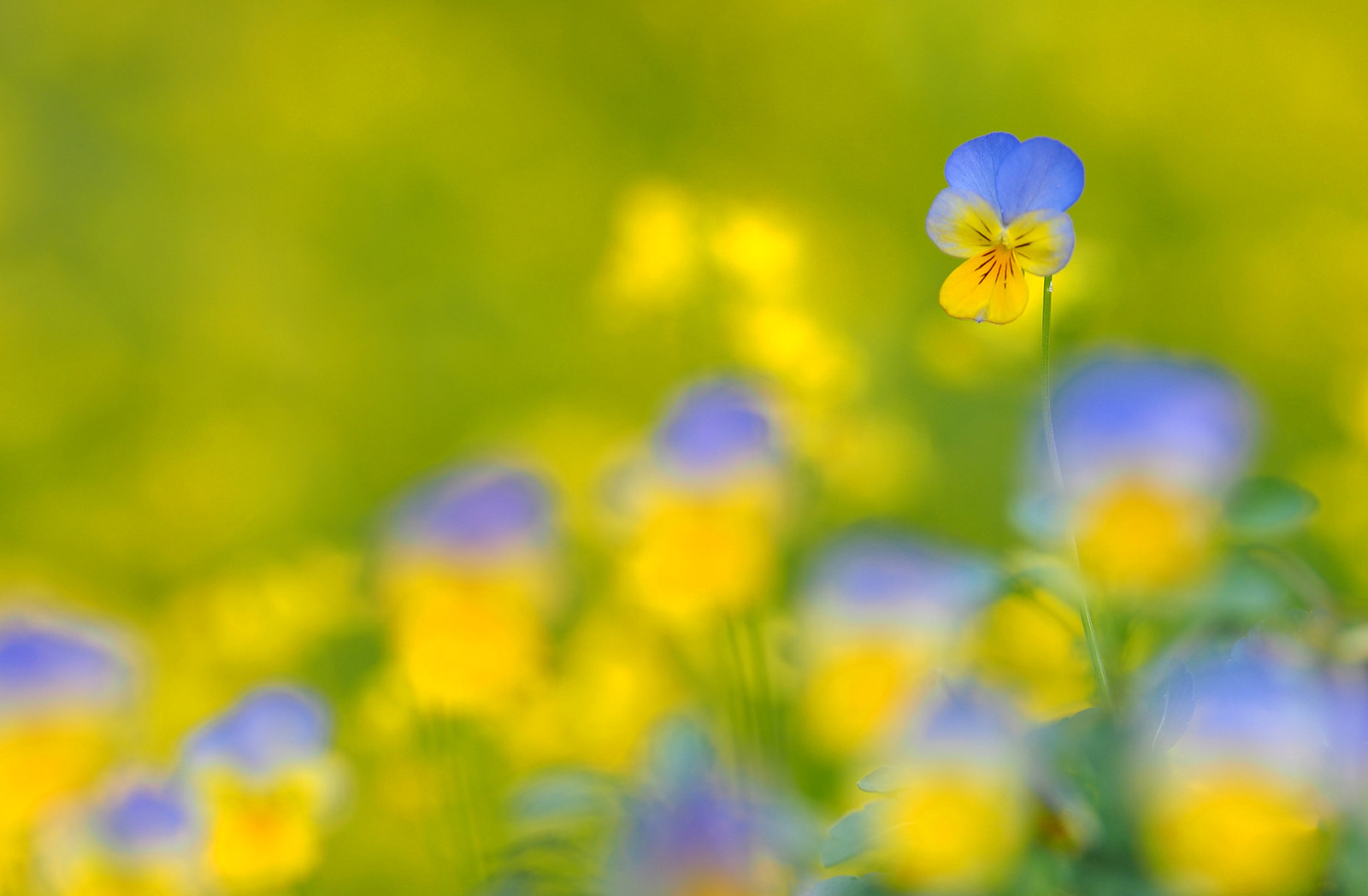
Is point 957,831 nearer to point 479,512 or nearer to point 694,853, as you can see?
point 694,853

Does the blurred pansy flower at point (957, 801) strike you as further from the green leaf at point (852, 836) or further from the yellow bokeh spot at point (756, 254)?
the yellow bokeh spot at point (756, 254)

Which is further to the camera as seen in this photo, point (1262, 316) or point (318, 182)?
point (318, 182)

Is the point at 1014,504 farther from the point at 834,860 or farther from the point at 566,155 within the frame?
the point at 566,155

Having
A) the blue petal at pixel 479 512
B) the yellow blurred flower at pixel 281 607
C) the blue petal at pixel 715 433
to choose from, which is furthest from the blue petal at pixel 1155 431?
the yellow blurred flower at pixel 281 607

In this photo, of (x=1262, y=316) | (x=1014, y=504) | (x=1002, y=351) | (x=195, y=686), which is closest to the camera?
(x=1014, y=504)

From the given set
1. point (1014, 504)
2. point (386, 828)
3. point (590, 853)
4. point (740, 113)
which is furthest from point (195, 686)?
point (740, 113)

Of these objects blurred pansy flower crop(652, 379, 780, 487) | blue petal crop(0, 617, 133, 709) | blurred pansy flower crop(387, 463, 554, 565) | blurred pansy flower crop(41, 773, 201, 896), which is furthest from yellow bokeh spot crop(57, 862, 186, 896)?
blurred pansy flower crop(652, 379, 780, 487)

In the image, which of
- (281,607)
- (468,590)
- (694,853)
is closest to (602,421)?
(281,607)
